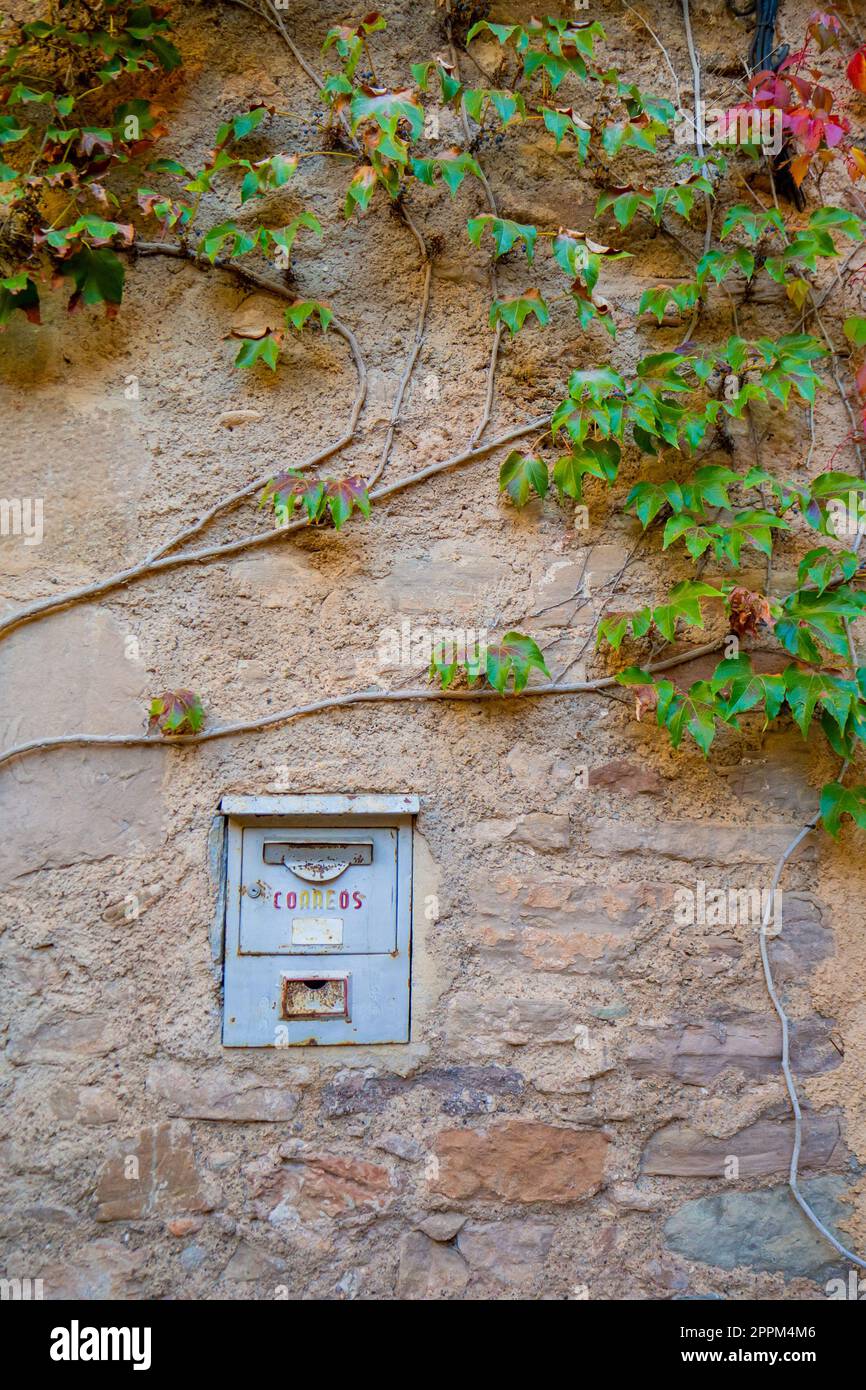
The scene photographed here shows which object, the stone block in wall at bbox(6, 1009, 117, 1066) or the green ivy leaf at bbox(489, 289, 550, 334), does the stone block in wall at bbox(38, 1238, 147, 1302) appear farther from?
the green ivy leaf at bbox(489, 289, 550, 334)

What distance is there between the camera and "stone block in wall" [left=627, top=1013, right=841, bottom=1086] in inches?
71.1

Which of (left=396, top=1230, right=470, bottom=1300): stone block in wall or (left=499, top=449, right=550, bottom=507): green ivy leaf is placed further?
(left=499, top=449, right=550, bottom=507): green ivy leaf

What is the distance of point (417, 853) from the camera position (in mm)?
1827

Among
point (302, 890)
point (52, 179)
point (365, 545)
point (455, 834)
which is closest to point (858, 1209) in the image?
point (455, 834)

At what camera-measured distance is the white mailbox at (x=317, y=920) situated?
178cm

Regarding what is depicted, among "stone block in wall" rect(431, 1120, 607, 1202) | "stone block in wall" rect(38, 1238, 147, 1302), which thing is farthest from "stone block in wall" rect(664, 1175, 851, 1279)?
"stone block in wall" rect(38, 1238, 147, 1302)

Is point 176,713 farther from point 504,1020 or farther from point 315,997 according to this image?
point 504,1020

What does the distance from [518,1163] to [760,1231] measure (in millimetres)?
507

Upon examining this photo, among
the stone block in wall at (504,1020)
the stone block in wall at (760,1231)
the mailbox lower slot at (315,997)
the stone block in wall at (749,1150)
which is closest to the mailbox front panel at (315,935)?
the mailbox lower slot at (315,997)

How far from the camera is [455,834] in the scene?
1.84 meters

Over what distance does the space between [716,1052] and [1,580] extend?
1.76 metres

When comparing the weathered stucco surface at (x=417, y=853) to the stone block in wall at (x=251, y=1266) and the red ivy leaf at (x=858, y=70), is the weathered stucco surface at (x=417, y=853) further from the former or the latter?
the red ivy leaf at (x=858, y=70)

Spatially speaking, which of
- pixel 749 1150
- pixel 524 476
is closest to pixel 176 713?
pixel 524 476

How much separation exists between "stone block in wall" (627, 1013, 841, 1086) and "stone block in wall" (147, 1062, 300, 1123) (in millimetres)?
723
